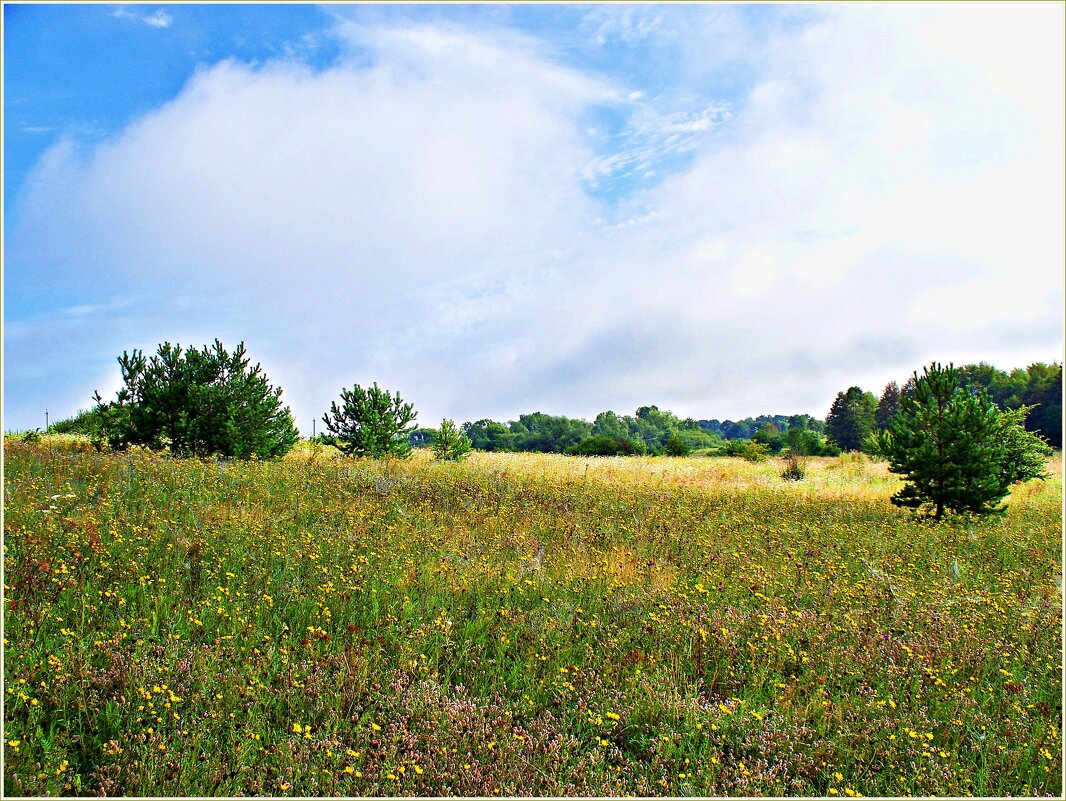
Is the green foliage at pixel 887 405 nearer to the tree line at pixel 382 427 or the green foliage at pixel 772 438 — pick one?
the green foliage at pixel 772 438

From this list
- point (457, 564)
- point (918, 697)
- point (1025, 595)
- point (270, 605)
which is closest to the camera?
point (918, 697)

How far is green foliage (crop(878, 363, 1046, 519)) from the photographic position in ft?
41.9

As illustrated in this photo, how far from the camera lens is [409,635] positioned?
441cm

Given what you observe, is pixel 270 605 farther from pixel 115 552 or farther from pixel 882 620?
pixel 882 620

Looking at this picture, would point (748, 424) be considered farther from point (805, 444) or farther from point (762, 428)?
point (805, 444)

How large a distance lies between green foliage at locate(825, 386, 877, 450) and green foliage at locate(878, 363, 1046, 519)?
1900 inches

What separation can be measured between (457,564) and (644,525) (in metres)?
3.50

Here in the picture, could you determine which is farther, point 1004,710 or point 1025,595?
point 1025,595

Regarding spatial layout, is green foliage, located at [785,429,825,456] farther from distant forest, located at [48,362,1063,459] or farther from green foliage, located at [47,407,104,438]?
green foliage, located at [47,407,104,438]

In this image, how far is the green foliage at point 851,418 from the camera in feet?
194

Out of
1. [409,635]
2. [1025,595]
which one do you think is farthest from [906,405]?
[409,635]

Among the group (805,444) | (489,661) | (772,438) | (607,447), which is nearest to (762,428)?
(772,438)

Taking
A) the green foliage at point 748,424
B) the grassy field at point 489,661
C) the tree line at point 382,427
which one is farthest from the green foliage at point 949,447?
the green foliage at point 748,424

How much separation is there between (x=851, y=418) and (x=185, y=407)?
2311 inches
